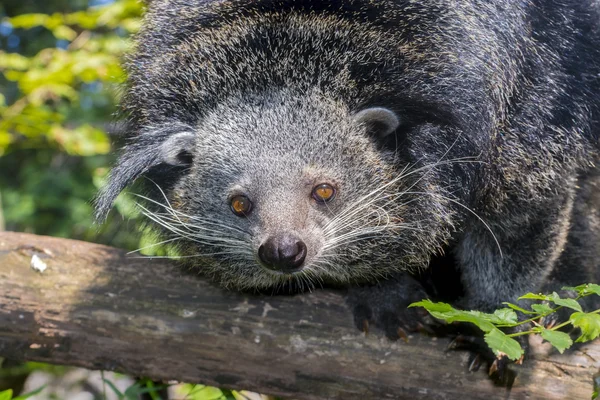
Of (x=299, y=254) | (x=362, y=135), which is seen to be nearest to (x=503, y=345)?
(x=299, y=254)

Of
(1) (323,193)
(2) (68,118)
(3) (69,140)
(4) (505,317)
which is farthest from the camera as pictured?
(2) (68,118)

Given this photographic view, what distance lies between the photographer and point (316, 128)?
2.96 meters

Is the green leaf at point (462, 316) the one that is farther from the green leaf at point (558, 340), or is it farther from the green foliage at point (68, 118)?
the green foliage at point (68, 118)

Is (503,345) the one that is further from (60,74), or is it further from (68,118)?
(68,118)

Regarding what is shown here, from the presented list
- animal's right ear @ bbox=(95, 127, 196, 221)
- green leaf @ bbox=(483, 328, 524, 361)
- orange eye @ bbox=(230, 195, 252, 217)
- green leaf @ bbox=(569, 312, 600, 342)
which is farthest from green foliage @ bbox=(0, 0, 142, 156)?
green leaf @ bbox=(569, 312, 600, 342)

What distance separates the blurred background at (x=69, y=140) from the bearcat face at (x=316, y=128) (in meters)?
0.73

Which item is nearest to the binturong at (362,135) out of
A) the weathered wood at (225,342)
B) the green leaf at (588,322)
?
the weathered wood at (225,342)

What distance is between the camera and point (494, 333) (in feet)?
7.45

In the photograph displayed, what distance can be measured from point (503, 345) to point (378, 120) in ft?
3.87

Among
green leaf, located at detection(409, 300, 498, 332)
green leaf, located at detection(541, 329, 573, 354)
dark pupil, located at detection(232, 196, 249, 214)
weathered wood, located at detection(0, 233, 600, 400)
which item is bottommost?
weathered wood, located at detection(0, 233, 600, 400)

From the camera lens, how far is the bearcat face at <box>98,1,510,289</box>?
293 centimetres

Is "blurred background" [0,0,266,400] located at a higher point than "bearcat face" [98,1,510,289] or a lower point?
lower

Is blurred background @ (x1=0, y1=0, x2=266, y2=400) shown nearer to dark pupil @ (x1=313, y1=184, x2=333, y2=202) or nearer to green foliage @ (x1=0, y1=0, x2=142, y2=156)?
green foliage @ (x1=0, y1=0, x2=142, y2=156)

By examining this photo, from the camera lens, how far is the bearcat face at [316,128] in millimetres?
2926
